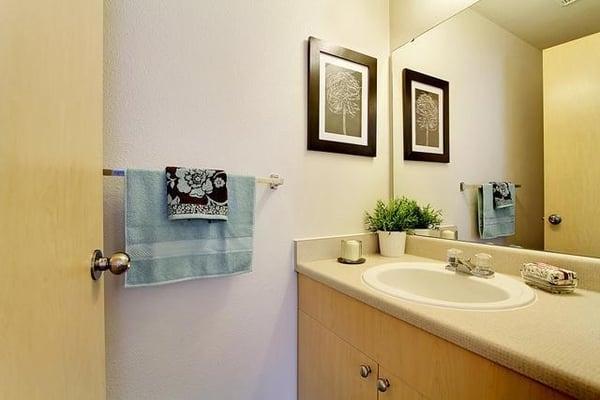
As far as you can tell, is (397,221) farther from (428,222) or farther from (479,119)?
(479,119)

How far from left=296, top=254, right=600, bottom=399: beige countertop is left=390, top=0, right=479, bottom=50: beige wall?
118 centimetres

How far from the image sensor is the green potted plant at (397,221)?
4.19 ft

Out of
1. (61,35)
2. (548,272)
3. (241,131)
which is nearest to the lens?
(61,35)

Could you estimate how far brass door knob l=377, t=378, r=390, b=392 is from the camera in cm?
72

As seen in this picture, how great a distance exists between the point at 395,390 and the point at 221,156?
0.90 meters

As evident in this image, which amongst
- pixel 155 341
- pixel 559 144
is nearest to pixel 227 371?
pixel 155 341

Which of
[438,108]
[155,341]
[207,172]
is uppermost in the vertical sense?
[438,108]

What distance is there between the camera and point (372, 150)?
1358 millimetres

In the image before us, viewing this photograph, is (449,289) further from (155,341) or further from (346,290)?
(155,341)

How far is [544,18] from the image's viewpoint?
0.95m

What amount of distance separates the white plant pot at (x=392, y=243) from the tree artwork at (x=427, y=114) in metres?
0.50

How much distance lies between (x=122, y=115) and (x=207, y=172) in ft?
1.01

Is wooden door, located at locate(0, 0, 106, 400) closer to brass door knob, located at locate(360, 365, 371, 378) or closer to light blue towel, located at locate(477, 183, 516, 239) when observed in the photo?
brass door knob, located at locate(360, 365, 371, 378)

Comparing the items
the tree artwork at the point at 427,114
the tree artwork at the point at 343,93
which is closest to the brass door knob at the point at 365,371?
the tree artwork at the point at 343,93
